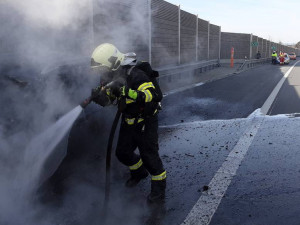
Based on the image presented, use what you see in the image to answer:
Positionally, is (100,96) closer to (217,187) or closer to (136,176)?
(136,176)

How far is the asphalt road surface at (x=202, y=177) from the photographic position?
2494 mm

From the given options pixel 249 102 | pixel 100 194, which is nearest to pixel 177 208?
pixel 100 194

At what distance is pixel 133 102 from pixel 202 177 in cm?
119

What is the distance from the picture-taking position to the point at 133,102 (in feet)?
9.03

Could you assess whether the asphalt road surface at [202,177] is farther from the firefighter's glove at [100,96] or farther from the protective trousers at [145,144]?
the firefighter's glove at [100,96]

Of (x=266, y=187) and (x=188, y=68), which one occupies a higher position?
(x=188, y=68)

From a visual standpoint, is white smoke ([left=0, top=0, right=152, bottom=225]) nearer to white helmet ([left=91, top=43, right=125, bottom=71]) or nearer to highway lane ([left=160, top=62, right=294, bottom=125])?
white helmet ([left=91, top=43, right=125, bottom=71])

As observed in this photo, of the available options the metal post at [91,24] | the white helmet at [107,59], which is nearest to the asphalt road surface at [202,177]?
the white helmet at [107,59]

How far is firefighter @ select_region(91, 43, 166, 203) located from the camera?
266 cm

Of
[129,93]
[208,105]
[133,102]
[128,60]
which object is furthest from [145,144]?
[208,105]

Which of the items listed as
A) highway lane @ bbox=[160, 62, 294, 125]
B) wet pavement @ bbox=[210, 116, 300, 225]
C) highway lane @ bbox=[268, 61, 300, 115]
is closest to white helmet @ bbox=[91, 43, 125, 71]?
wet pavement @ bbox=[210, 116, 300, 225]

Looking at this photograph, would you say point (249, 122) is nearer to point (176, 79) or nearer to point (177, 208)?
point (177, 208)

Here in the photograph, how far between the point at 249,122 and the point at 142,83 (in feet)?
11.6

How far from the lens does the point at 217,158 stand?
150 inches
